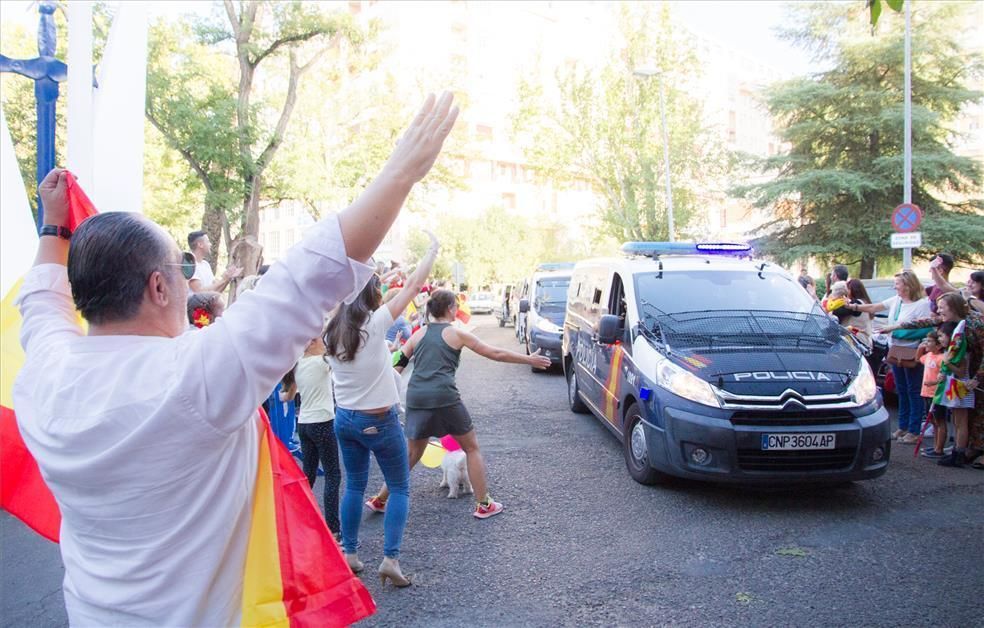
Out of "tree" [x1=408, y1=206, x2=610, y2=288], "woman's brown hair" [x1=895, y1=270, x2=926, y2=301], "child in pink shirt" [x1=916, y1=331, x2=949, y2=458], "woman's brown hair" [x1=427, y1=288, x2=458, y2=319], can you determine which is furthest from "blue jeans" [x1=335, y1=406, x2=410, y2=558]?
"tree" [x1=408, y1=206, x2=610, y2=288]

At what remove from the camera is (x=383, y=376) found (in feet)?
14.6

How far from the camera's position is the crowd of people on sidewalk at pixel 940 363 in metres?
6.69

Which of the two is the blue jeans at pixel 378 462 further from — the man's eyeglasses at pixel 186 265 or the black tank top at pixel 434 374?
the man's eyeglasses at pixel 186 265

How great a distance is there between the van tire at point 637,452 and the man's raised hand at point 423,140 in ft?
16.5

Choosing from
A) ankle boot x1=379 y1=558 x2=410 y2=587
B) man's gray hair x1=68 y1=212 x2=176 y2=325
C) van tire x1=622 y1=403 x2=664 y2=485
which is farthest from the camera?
van tire x1=622 y1=403 x2=664 y2=485

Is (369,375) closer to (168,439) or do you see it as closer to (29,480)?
(29,480)

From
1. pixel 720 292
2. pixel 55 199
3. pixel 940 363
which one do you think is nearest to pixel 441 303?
pixel 720 292

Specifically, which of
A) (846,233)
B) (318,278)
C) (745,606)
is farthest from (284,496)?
(846,233)

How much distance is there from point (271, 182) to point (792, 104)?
17.1m

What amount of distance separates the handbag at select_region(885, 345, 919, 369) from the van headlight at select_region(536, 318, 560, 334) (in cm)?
675

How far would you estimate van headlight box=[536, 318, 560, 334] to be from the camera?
45.4 feet

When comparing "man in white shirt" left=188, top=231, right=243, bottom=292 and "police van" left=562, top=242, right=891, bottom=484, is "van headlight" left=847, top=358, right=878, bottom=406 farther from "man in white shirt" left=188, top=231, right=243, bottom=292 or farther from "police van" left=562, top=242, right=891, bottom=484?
"man in white shirt" left=188, top=231, right=243, bottom=292

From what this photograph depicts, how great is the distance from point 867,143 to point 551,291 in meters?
14.4

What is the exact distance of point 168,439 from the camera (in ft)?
4.15
